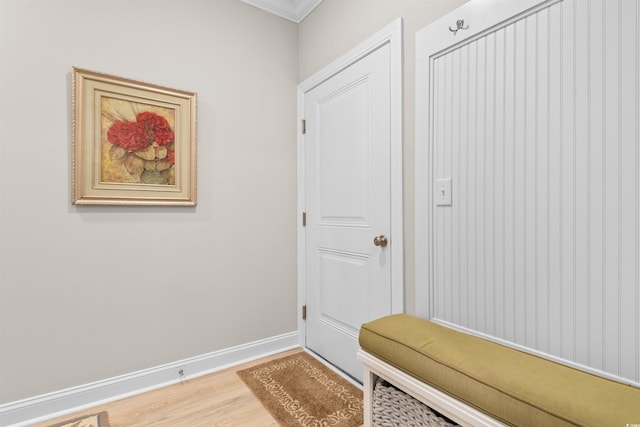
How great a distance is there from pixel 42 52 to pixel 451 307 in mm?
2422

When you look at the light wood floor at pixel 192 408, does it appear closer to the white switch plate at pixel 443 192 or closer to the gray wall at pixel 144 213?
the gray wall at pixel 144 213

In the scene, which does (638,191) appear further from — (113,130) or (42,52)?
(42,52)

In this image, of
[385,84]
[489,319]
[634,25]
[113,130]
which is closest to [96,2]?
[113,130]

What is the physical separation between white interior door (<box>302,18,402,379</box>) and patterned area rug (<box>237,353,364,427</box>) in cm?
14

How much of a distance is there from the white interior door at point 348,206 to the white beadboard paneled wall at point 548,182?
0.38 m

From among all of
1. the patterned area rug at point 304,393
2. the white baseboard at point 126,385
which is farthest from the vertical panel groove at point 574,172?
the white baseboard at point 126,385

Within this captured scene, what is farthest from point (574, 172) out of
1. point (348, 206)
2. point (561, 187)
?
point (348, 206)

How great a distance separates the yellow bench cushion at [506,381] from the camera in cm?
76

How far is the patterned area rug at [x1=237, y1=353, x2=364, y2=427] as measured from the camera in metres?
1.65

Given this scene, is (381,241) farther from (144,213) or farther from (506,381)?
(144,213)

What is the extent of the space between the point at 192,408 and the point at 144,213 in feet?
3.82

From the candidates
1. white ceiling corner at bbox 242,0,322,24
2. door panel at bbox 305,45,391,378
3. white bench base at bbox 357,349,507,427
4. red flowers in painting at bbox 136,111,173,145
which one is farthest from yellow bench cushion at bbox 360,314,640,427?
white ceiling corner at bbox 242,0,322,24

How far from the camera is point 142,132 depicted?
193 centimetres

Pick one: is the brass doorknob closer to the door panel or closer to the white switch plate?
the door panel
